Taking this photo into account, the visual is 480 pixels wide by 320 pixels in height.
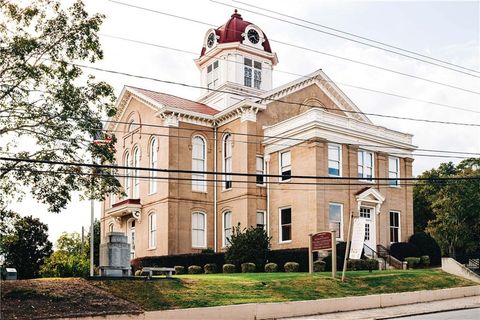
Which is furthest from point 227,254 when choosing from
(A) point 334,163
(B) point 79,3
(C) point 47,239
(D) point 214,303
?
(C) point 47,239

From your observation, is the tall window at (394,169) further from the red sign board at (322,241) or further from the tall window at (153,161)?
the red sign board at (322,241)

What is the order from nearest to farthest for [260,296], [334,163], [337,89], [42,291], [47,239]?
[42,291]
[260,296]
[334,163]
[337,89]
[47,239]

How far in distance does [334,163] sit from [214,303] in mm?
19503

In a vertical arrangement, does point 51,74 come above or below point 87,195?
above

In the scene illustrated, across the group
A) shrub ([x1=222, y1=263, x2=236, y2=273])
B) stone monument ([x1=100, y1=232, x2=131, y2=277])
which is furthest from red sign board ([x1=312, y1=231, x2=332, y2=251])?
stone monument ([x1=100, y1=232, x2=131, y2=277])

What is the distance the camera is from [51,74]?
24.5 meters

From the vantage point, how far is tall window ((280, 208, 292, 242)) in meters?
40.3

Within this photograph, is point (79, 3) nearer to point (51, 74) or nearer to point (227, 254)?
point (51, 74)

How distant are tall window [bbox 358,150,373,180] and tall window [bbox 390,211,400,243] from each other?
329 cm

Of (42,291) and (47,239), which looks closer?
(42,291)

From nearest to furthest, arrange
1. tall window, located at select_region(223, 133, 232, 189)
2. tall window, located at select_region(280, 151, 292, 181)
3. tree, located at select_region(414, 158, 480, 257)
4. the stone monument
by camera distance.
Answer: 1. the stone monument
2. tall window, located at select_region(280, 151, 292, 181)
3. tall window, located at select_region(223, 133, 232, 189)
4. tree, located at select_region(414, 158, 480, 257)

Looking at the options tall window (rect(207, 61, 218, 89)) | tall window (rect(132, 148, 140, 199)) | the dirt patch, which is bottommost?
the dirt patch

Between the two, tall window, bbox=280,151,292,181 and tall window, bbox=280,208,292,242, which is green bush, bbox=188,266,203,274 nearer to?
tall window, bbox=280,208,292,242

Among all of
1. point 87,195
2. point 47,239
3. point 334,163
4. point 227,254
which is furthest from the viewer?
point 47,239
